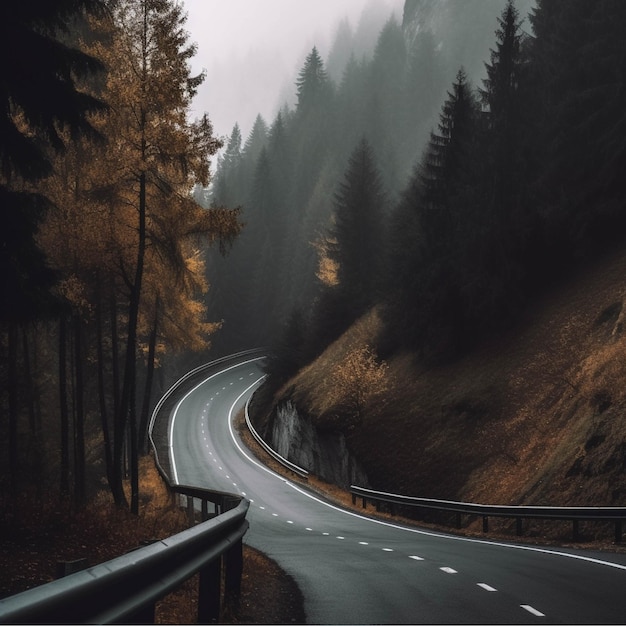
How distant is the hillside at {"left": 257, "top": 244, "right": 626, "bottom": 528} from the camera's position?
22.1m

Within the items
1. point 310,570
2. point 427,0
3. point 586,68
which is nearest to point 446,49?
point 427,0

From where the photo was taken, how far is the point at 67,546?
11.6 metres

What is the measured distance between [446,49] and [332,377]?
130077 mm

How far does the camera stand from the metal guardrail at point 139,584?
2.66 m

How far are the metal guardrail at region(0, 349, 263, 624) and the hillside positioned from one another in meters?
15.7

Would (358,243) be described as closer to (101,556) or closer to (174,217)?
(174,217)

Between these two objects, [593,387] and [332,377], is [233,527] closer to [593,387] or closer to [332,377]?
[593,387]

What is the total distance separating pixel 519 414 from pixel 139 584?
26860mm

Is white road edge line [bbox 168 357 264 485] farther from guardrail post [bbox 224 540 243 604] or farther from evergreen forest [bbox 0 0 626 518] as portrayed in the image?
guardrail post [bbox 224 540 243 604]

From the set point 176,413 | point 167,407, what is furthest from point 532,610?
point 167,407

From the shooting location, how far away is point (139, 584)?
12.7 ft

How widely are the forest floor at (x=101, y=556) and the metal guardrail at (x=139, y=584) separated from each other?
56 cm

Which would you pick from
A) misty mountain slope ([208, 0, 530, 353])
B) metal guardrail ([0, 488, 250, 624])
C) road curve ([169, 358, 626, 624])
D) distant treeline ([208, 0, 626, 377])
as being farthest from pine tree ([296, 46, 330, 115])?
metal guardrail ([0, 488, 250, 624])

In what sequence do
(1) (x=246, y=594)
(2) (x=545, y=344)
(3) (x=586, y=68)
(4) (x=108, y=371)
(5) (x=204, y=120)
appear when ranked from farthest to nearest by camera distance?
1. (4) (x=108, y=371)
2. (3) (x=586, y=68)
3. (2) (x=545, y=344)
4. (5) (x=204, y=120)
5. (1) (x=246, y=594)
